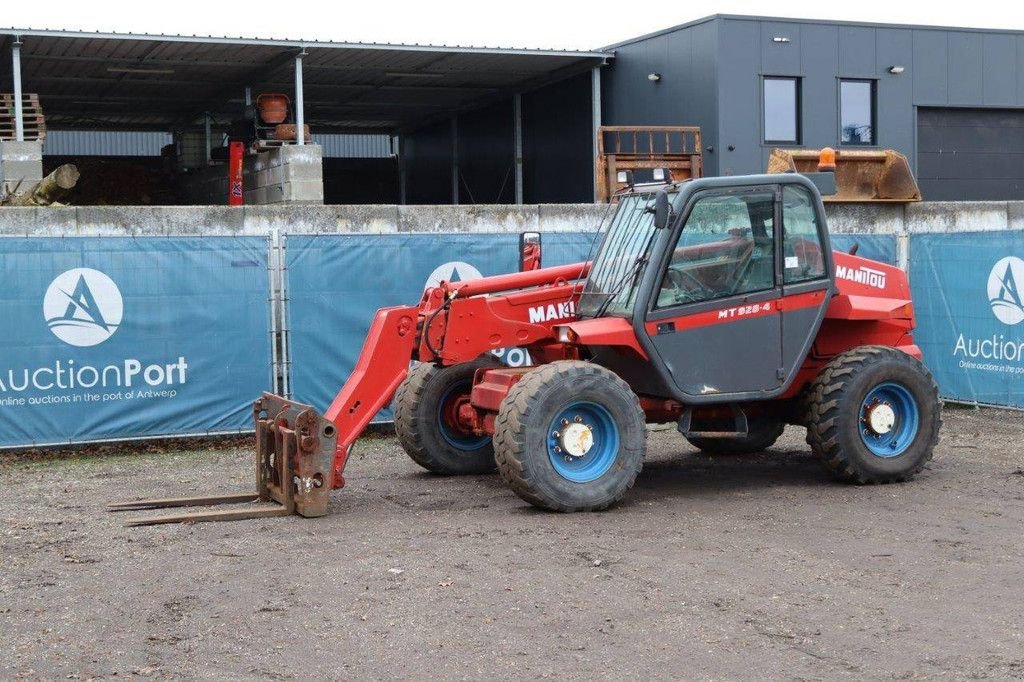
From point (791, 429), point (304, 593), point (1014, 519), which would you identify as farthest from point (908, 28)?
point (304, 593)

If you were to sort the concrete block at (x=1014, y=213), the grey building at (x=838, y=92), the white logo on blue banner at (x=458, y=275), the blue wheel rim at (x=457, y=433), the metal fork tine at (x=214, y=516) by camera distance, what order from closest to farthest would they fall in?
the metal fork tine at (x=214, y=516) < the blue wheel rim at (x=457, y=433) < the white logo on blue banner at (x=458, y=275) < the concrete block at (x=1014, y=213) < the grey building at (x=838, y=92)

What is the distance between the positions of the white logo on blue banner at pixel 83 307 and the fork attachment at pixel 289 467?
342 cm

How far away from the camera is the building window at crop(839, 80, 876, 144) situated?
2567cm

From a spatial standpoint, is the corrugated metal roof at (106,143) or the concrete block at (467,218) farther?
the corrugated metal roof at (106,143)

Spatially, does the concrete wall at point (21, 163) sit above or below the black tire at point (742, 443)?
above

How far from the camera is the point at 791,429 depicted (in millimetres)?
13656

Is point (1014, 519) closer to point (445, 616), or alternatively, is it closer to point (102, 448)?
point (445, 616)

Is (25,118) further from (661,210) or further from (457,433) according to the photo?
(661,210)

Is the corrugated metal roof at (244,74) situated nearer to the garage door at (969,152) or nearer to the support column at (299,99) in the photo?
the support column at (299,99)

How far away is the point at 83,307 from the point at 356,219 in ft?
14.8

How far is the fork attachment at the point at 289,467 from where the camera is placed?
879 centimetres

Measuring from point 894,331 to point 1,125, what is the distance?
17.6 m

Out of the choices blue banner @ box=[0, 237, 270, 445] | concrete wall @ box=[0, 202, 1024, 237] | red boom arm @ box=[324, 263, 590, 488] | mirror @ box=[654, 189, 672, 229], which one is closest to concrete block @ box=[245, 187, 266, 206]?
concrete wall @ box=[0, 202, 1024, 237]

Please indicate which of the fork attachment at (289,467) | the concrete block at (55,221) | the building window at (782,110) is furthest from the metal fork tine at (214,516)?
the building window at (782,110)
